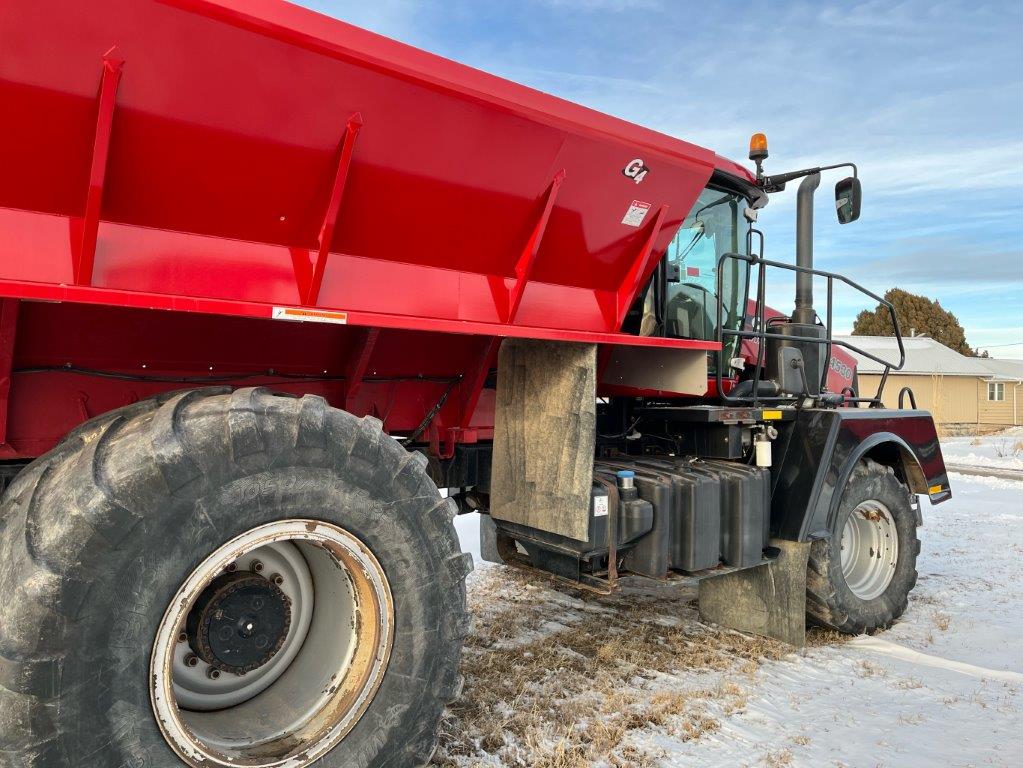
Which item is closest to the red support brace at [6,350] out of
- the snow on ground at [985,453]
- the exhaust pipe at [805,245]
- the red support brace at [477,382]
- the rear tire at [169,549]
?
the rear tire at [169,549]

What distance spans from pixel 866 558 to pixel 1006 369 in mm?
43347

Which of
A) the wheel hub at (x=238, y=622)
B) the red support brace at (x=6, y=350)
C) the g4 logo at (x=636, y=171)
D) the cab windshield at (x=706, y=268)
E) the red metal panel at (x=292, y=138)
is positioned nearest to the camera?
the red metal panel at (x=292, y=138)

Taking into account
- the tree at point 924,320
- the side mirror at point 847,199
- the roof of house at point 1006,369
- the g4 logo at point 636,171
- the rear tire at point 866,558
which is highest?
the tree at point 924,320

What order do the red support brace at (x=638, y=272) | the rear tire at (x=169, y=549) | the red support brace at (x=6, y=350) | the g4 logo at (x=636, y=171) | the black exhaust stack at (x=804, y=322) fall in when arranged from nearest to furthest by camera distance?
the rear tire at (x=169, y=549)
the red support brace at (x=6, y=350)
the g4 logo at (x=636, y=171)
the red support brace at (x=638, y=272)
the black exhaust stack at (x=804, y=322)

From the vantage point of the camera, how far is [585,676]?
3.99 m

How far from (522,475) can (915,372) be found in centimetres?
3485

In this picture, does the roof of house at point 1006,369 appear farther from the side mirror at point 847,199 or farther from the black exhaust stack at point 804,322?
the side mirror at point 847,199

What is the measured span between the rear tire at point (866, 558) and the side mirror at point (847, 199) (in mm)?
1709

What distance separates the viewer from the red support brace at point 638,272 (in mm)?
3754

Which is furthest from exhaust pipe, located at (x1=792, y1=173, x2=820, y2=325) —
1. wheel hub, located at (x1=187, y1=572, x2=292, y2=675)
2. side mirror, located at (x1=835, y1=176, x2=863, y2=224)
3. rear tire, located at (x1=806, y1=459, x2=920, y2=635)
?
wheel hub, located at (x1=187, y1=572, x2=292, y2=675)

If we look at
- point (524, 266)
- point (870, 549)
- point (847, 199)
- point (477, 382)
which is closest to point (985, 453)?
point (870, 549)

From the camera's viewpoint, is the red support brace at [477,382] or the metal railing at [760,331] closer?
the red support brace at [477,382]

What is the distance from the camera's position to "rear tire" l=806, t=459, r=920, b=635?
4.71 m

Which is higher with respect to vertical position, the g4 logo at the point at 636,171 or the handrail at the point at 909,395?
the g4 logo at the point at 636,171
